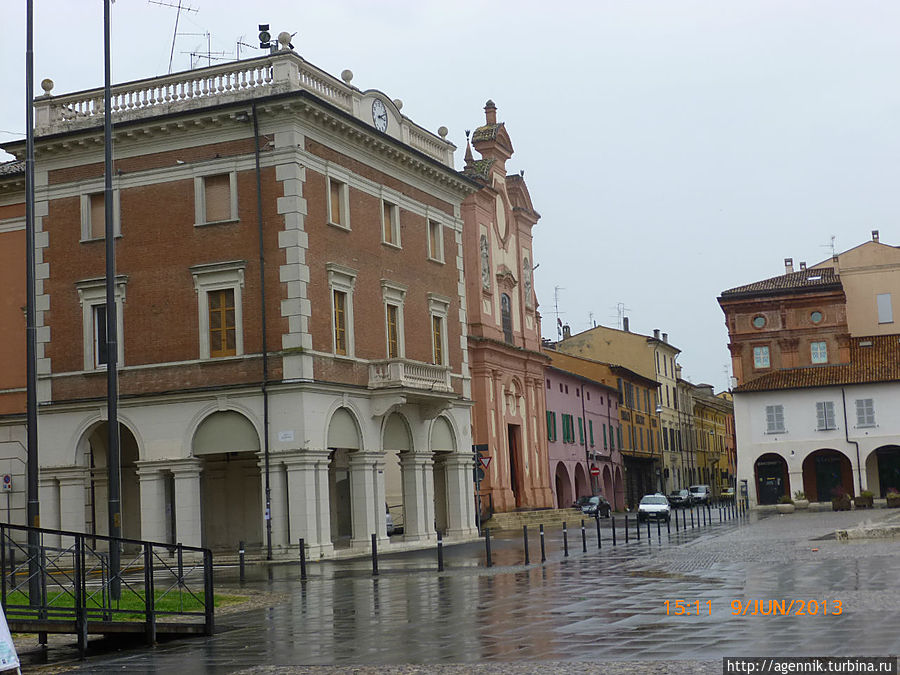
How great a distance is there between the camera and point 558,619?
14.7m

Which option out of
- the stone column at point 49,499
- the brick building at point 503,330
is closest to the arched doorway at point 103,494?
the stone column at point 49,499

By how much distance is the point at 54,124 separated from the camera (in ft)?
117

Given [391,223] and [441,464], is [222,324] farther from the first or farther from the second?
[441,464]

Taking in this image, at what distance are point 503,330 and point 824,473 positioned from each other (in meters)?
20.5

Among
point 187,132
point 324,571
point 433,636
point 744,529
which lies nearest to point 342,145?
point 187,132

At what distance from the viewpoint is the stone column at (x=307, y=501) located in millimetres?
31656

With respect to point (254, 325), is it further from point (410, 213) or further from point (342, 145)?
point (410, 213)

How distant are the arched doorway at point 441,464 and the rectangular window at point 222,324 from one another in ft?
28.3

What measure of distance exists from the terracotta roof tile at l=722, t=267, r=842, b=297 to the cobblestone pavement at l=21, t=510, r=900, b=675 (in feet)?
141

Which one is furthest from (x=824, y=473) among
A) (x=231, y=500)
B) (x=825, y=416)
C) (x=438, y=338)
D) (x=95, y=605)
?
(x=95, y=605)

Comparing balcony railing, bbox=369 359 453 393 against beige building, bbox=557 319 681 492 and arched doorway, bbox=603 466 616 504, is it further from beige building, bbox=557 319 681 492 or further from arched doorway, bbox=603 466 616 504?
beige building, bbox=557 319 681 492

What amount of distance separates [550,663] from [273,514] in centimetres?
2193

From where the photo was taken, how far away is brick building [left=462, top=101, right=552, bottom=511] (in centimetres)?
5306

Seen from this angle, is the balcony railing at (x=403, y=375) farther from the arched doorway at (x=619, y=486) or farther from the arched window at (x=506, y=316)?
the arched doorway at (x=619, y=486)
